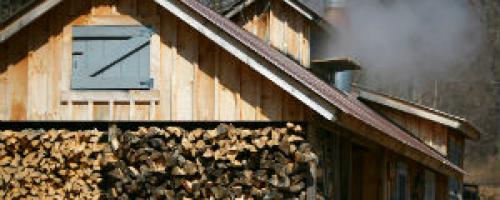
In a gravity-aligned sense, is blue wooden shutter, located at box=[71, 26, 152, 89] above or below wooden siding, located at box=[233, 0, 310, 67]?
below

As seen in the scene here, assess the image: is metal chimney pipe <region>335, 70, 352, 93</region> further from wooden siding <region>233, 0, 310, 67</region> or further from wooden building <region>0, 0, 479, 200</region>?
wooden building <region>0, 0, 479, 200</region>

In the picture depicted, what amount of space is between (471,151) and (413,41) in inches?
269

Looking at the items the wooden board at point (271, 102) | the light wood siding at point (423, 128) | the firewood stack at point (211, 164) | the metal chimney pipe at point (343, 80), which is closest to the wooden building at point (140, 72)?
the wooden board at point (271, 102)

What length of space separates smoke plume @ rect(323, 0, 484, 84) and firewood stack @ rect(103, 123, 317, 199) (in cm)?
2612

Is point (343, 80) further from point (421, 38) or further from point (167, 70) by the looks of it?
point (421, 38)

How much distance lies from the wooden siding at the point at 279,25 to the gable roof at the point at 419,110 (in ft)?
5.87

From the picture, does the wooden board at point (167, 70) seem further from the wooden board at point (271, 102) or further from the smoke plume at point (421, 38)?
the smoke plume at point (421, 38)

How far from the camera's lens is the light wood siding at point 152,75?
14523 mm

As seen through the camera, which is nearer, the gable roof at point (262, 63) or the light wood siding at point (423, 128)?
the gable roof at point (262, 63)

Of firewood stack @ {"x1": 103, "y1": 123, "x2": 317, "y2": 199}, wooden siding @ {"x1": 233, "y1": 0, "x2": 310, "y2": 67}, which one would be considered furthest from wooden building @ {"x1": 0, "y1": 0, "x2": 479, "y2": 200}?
wooden siding @ {"x1": 233, "y1": 0, "x2": 310, "y2": 67}

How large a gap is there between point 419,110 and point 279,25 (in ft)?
12.0

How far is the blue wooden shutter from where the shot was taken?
1478cm

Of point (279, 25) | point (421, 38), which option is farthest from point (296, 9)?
point (421, 38)

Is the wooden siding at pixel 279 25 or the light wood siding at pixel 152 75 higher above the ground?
the wooden siding at pixel 279 25
